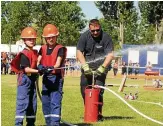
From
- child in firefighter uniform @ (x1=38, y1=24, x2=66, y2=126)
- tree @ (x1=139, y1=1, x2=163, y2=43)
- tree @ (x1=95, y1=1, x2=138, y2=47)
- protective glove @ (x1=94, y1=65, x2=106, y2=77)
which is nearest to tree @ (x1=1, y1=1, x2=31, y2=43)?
tree @ (x1=95, y1=1, x2=138, y2=47)

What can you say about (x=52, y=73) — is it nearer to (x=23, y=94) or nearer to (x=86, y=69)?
(x=23, y=94)

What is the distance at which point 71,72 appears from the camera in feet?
128

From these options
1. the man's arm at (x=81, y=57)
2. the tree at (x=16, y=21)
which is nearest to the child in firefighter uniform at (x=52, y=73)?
the man's arm at (x=81, y=57)

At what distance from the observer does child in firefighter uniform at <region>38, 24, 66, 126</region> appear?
812cm

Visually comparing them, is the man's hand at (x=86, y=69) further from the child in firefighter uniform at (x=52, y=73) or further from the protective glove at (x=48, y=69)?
the protective glove at (x=48, y=69)

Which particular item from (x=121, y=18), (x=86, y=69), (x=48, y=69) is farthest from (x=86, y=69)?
(x=121, y=18)

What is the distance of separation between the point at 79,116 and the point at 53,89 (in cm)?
231

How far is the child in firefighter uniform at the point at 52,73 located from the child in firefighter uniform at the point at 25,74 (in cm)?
17

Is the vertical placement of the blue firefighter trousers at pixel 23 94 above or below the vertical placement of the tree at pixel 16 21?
below

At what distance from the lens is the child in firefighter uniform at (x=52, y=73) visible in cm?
812

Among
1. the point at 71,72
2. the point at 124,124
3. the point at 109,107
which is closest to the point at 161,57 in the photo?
the point at 71,72

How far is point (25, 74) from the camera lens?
8.05 m

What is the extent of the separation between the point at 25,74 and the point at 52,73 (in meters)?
0.42

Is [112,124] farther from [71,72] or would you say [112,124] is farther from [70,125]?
[71,72]
